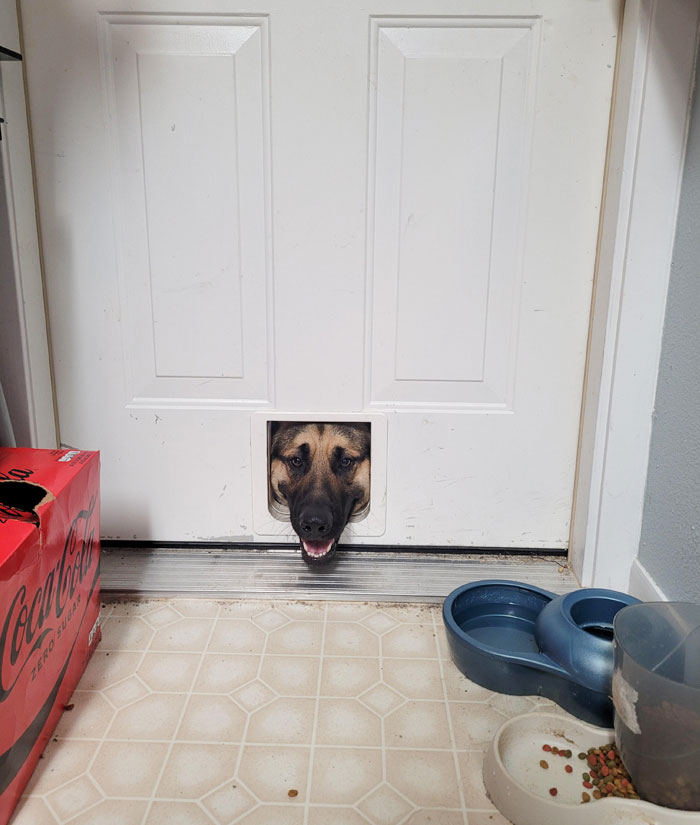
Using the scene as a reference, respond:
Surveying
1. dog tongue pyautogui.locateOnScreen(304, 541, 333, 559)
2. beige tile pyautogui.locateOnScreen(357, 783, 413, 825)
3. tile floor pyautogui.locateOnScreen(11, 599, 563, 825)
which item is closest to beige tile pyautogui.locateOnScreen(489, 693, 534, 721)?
tile floor pyautogui.locateOnScreen(11, 599, 563, 825)

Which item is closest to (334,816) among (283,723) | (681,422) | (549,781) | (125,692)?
(283,723)

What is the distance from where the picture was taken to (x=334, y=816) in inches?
32.2

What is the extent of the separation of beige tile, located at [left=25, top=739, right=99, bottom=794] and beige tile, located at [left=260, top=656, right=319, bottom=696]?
0.84 ft

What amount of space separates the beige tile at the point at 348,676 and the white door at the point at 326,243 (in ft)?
1.07

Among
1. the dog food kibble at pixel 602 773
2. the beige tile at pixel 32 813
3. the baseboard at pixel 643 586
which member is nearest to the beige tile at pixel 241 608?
the beige tile at pixel 32 813

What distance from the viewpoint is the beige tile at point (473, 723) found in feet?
3.06

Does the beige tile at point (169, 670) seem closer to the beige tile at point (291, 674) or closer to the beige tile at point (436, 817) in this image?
the beige tile at point (291, 674)

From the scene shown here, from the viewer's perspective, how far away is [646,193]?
1.12 meters

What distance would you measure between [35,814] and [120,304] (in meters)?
0.82

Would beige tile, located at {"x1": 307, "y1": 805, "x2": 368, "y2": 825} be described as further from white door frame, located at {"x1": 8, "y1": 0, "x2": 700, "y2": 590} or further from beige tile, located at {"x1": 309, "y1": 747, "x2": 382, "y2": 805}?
white door frame, located at {"x1": 8, "y1": 0, "x2": 700, "y2": 590}

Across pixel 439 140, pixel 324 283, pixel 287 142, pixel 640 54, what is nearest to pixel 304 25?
pixel 287 142

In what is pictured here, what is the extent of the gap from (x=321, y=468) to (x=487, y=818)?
670 millimetres

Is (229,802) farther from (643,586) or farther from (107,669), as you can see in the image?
(643,586)

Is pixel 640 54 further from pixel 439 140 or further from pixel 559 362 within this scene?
pixel 559 362
